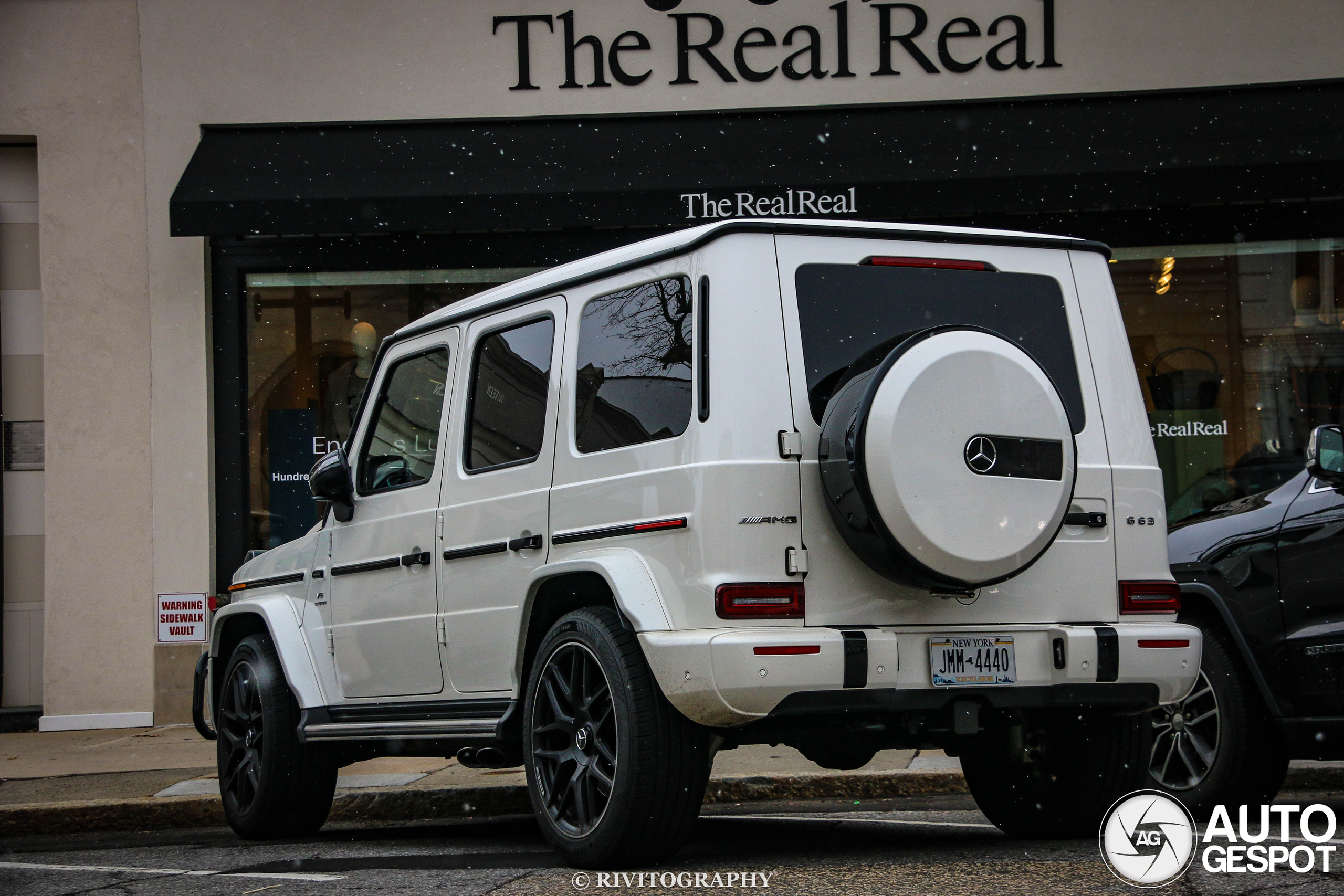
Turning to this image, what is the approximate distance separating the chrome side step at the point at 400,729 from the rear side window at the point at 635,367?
1.10m

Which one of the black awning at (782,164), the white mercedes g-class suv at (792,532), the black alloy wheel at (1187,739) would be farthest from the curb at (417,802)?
the black awning at (782,164)

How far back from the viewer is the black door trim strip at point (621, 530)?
462cm

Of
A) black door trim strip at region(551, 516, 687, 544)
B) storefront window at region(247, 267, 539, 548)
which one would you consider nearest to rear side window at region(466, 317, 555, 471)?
black door trim strip at region(551, 516, 687, 544)

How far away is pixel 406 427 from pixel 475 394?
579mm

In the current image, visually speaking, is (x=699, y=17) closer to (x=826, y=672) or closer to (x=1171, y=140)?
(x=1171, y=140)

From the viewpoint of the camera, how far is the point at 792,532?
4566mm

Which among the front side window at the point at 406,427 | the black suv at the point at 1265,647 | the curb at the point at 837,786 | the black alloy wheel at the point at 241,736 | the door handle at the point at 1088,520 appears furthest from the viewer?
the curb at the point at 837,786

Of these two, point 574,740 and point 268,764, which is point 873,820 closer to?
point 574,740

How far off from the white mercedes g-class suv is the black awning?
201 inches

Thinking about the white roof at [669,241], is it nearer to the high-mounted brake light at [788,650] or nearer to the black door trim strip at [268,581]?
the high-mounted brake light at [788,650]

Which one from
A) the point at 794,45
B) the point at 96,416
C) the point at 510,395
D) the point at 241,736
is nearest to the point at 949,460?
the point at 510,395

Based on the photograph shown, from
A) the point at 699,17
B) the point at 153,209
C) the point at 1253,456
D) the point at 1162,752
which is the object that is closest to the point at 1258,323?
the point at 1253,456

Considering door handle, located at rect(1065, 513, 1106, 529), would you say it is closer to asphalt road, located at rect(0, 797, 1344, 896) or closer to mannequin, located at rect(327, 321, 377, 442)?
Answer: asphalt road, located at rect(0, 797, 1344, 896)

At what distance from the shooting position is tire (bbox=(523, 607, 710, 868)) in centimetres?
456
